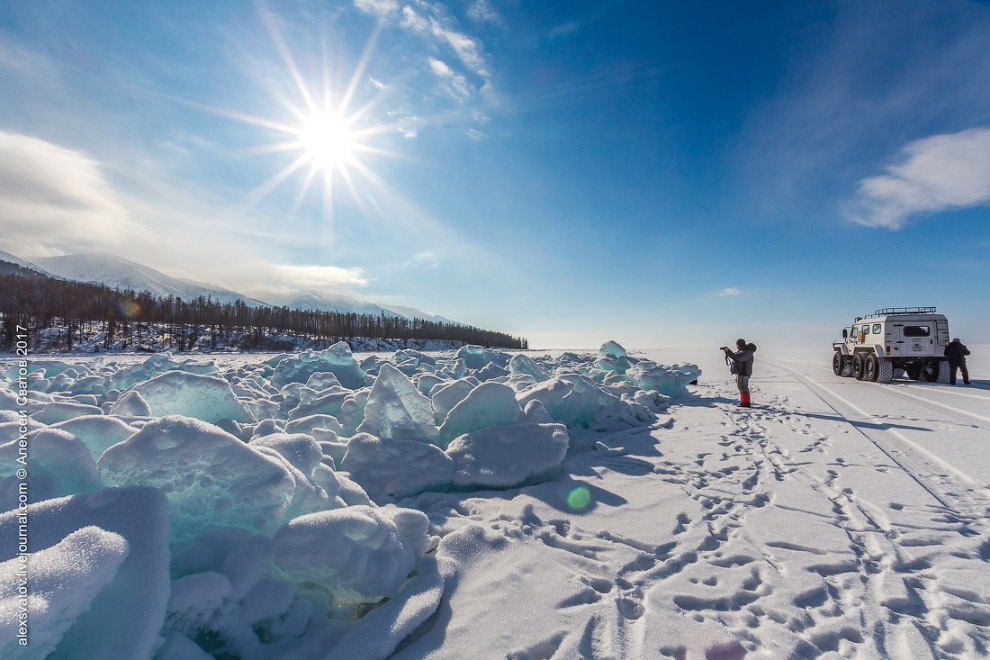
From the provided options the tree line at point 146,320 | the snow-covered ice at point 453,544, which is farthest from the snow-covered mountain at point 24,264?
the snow-covered ice at point 453,544

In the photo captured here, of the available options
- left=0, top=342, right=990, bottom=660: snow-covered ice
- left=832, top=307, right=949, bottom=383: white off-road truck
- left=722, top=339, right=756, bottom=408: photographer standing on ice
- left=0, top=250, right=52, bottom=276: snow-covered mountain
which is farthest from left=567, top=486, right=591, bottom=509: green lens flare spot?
left=0, top=250, right=52, bottom=276: snow-covered mountain

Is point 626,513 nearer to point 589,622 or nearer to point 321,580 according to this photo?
point 589,622

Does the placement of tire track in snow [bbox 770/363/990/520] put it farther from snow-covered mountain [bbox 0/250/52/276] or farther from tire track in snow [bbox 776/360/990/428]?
snow-covered mountain [bbox 0/250/52/276]

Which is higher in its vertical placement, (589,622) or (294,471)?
(294,471)

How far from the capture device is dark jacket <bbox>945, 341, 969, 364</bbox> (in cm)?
1186

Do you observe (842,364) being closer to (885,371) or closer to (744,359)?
(885,371)

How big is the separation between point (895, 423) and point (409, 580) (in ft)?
26.2

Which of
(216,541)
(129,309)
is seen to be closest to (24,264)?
(129,309)

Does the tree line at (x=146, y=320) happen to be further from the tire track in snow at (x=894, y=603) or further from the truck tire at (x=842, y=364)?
the truck tire at (x=842, y=364)

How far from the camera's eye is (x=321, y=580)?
5.97ft

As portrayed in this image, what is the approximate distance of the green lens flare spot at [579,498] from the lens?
321cm

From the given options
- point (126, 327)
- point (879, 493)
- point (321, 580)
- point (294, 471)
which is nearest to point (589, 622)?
point (321, 580)

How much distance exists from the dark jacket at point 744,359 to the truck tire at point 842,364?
34.2 feet

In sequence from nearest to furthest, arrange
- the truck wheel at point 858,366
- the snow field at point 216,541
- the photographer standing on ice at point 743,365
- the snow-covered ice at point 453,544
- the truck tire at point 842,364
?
the snow field at point 216,541
the snow-covered ice at point 453,544
the photographer standing on ice at point 743,365
the truck wheel at point 858,366
the truck tire at point 842,364
